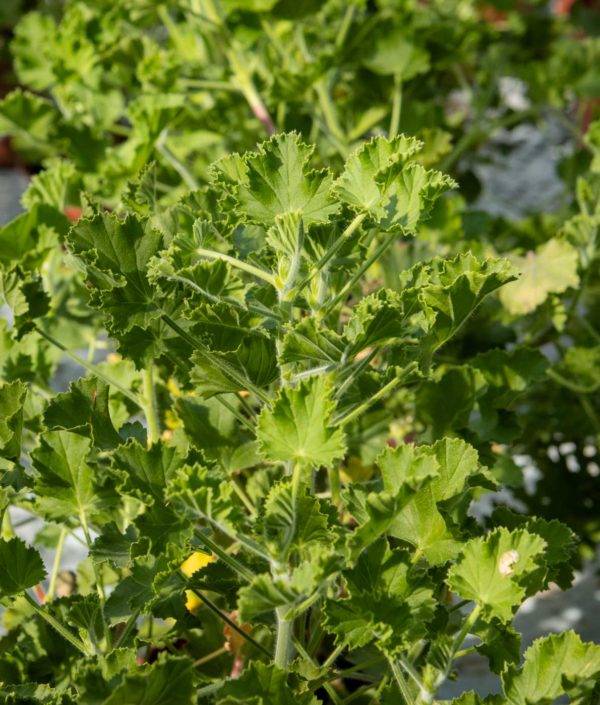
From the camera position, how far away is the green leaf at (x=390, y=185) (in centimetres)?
42

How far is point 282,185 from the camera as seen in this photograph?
0.43 meters

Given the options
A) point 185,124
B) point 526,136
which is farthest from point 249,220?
point 526,136

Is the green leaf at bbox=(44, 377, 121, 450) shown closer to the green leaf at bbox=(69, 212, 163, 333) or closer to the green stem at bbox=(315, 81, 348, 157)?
the green leaf at bbox=(69, 212, 163, 333)

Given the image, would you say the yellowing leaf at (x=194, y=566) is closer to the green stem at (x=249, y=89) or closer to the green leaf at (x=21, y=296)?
the green leaf at (x=21, y=296)

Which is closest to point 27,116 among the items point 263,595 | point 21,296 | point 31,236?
point 31,236

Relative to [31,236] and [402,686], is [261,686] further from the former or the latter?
[31,236]

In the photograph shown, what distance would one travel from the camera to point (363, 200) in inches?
17.0

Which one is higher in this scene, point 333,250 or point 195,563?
point 333,250

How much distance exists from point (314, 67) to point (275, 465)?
0.35 meters

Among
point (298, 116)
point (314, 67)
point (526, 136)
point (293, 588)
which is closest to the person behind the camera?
point (293, 588)

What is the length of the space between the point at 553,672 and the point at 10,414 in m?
0.29

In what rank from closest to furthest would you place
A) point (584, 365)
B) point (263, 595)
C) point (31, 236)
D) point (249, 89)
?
point (263, 595) < point (31, 236) < point (584, 365) < point (249, 89)

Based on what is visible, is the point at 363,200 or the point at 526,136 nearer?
the point at 363,200

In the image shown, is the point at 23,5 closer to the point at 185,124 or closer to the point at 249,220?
the point at 185,124
